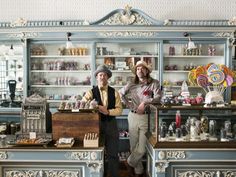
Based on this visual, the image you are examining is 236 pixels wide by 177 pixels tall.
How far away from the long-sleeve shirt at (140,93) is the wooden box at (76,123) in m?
0.89

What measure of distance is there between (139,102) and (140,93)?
12cm

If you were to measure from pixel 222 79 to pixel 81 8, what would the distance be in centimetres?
334

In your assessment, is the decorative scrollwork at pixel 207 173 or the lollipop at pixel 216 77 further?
the lollipop at pixel 216 77

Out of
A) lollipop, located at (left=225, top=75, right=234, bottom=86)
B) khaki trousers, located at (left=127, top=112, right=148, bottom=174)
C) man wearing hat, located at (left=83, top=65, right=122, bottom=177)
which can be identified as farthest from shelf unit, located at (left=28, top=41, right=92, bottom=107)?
lollipop, located at (left=225, top=75, right=234, bottom=86)

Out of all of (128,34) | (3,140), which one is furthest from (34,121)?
(128,34)

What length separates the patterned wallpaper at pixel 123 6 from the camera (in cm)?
542

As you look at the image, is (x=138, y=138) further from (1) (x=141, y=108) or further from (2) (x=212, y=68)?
(2) (x=212, y=68)

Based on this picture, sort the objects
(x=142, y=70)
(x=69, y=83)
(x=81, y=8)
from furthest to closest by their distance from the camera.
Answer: (x=81, y=8)
(x=69, y=83)
(x=142, y=70)

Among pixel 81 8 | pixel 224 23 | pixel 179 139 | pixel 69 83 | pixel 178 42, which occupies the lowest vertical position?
pixel 179 139

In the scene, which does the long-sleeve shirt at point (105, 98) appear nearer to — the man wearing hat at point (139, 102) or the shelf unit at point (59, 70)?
the man wearing hat at point (139, 102)

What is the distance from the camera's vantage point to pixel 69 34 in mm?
4613

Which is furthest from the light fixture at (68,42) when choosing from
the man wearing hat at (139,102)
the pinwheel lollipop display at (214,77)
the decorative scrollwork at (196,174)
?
the decorative scrollwork at (196,174)

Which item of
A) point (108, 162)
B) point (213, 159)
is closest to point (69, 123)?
point (108, 162)

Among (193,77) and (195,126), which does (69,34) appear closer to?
(193,77)
